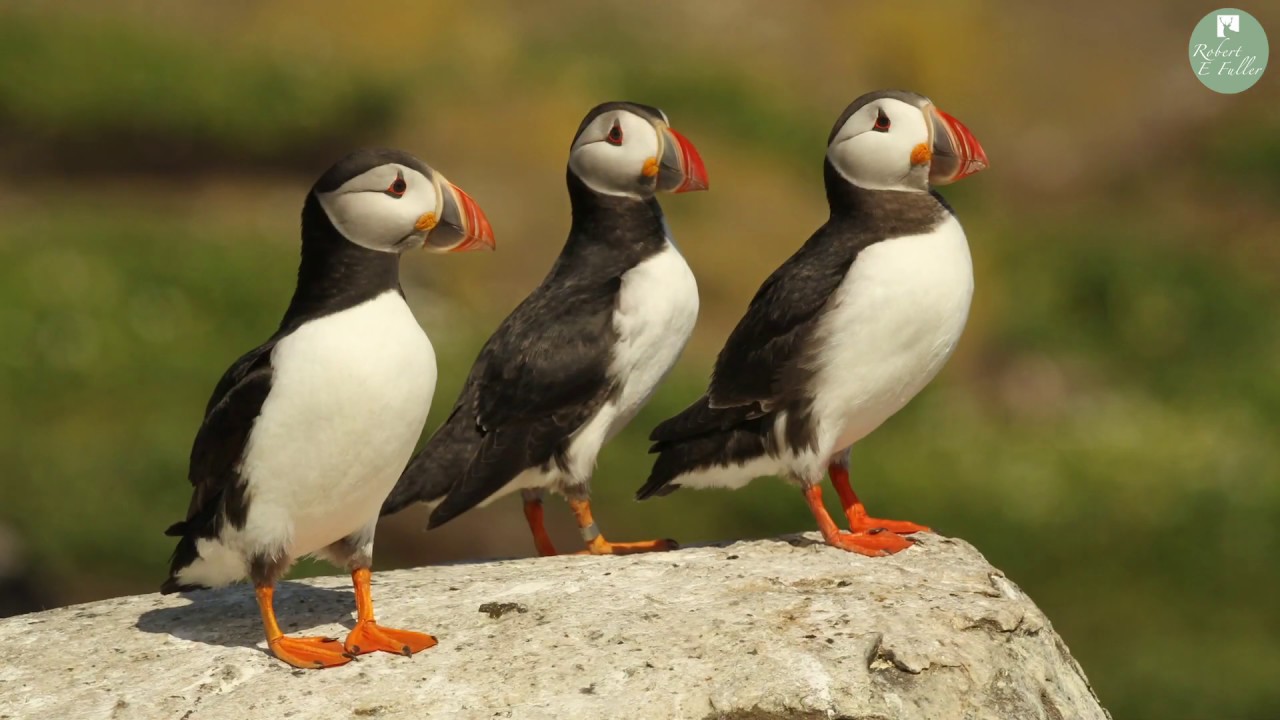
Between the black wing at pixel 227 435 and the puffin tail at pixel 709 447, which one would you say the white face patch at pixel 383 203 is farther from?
the puffin tail at pixel 709 447

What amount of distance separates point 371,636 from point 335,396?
91 centimetres

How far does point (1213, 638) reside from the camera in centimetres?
1142

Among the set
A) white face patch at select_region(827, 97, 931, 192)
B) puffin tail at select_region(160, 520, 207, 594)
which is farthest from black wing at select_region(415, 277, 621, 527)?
puffin tail at select_region(160, 520, 207, 594)

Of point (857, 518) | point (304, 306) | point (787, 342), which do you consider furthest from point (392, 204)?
point (857, 518)

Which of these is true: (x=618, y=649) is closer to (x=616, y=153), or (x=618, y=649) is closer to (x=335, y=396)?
(x=335, y=396)

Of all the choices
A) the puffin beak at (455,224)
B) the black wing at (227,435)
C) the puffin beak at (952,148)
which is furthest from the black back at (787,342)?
the black wing at (227,435)

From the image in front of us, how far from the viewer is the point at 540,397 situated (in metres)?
7.54

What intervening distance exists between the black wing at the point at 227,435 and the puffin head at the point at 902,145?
99.6 inches

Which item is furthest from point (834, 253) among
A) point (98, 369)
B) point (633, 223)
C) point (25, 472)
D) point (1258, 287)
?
point (1258, 287)

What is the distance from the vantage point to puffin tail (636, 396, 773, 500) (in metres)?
7.29

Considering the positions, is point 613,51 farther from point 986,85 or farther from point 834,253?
point 834,253

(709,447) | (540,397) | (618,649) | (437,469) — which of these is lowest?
(618,649)

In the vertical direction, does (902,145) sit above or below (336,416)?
above

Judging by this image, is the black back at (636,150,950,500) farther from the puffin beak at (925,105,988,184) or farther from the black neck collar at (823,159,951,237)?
the puffin beak at (925,105,988,184)
